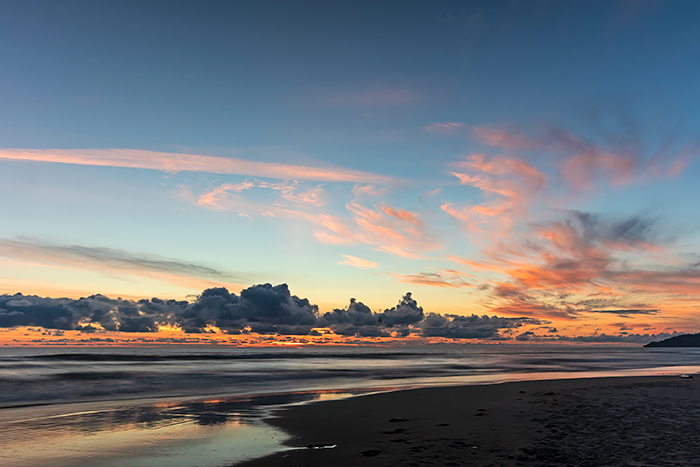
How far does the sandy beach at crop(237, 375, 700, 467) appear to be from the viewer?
1126 centimetres

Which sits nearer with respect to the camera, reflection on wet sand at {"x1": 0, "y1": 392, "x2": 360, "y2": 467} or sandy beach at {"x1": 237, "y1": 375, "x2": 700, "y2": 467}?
sandy beach at {"x1": 237, "y1": 375, "x2": 700, "y2": 467}

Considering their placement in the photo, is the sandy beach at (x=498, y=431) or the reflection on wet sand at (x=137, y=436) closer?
the sandy beach at (x=498, y=431)

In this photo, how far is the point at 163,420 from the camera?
19.0 meters

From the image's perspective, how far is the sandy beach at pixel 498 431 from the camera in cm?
1126

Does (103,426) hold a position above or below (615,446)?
below

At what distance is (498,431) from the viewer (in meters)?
14.6

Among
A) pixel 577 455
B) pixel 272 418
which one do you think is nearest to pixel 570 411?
pixel 577 455

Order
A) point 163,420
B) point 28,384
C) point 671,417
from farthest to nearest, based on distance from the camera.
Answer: point 28,384 < point 163,420 < point 671,417

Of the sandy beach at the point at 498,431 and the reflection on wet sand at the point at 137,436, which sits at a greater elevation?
the sandy beach at the point at 498,431

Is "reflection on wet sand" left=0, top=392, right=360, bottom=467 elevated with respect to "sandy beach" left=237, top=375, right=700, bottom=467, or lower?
lower

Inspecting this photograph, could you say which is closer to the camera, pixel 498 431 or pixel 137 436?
pixel 498 431

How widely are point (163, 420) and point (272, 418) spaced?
4633 millimetres

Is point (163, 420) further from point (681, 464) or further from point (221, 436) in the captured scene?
point (681, 464)

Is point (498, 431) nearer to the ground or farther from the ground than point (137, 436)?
farther from the ground
